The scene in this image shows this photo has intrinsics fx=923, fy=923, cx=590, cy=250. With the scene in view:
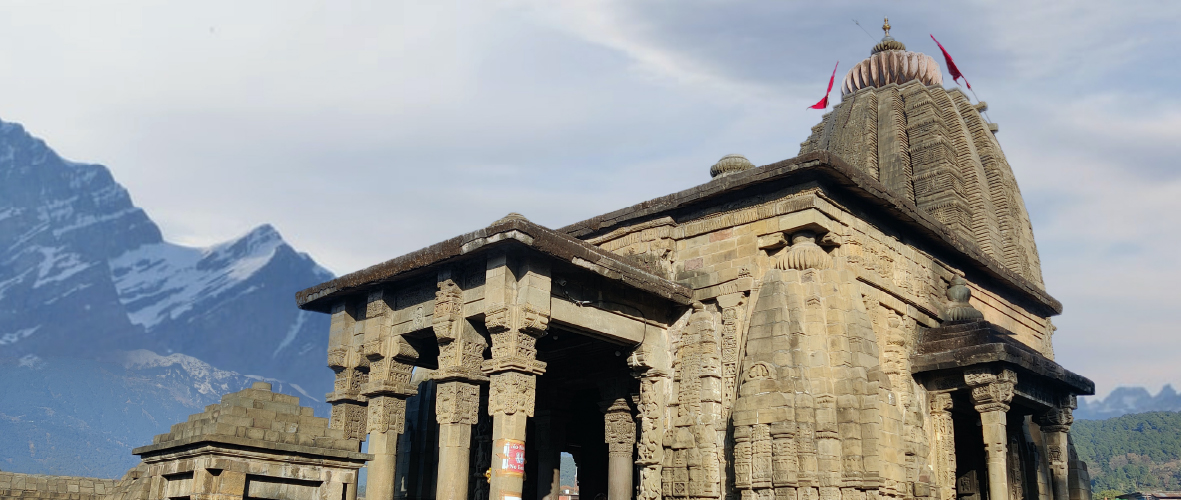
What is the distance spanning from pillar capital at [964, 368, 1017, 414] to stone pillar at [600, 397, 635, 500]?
21.3 feet

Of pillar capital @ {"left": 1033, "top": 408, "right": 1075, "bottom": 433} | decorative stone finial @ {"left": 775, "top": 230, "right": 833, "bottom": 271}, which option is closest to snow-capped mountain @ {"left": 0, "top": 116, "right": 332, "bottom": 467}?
decorative stone finial @ {"left": 775, "top": 230, "right": 833, "bottom": 271}

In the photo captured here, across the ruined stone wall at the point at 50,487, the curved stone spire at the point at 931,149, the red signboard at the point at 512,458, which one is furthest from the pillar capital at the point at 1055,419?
the ruined stone wall at the point at 50,487

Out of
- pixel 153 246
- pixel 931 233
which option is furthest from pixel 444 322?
pixel 153 246

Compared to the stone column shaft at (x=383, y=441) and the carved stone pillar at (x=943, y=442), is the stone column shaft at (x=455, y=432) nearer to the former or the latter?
the stone column shaft at (x=383, y=441)

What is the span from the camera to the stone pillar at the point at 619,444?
18.2 m

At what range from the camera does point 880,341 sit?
53.4 ft

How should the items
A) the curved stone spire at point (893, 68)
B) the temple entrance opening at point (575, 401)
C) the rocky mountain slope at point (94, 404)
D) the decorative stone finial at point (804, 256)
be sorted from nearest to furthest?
the decorative stone finial at point (804, 256), the temple entrance opening at point (575, 401), the curved stone spire at point (893, 68), the rocky mountain slope at point (94, 404)

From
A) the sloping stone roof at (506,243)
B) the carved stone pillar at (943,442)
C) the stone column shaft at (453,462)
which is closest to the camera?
the sloping stone roof at (506,243)

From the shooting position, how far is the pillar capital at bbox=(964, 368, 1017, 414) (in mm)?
15641

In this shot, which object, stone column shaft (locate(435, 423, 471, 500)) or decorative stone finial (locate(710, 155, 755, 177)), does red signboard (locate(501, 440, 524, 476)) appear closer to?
stone column shaft (locate(435, 423, 471, 500))

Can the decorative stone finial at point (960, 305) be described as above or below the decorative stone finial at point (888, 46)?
below

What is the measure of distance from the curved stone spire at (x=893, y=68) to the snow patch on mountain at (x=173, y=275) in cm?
17062

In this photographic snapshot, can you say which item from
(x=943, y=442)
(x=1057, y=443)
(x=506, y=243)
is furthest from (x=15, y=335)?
(x=1057, y=443)

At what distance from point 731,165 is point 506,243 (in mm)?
7181
